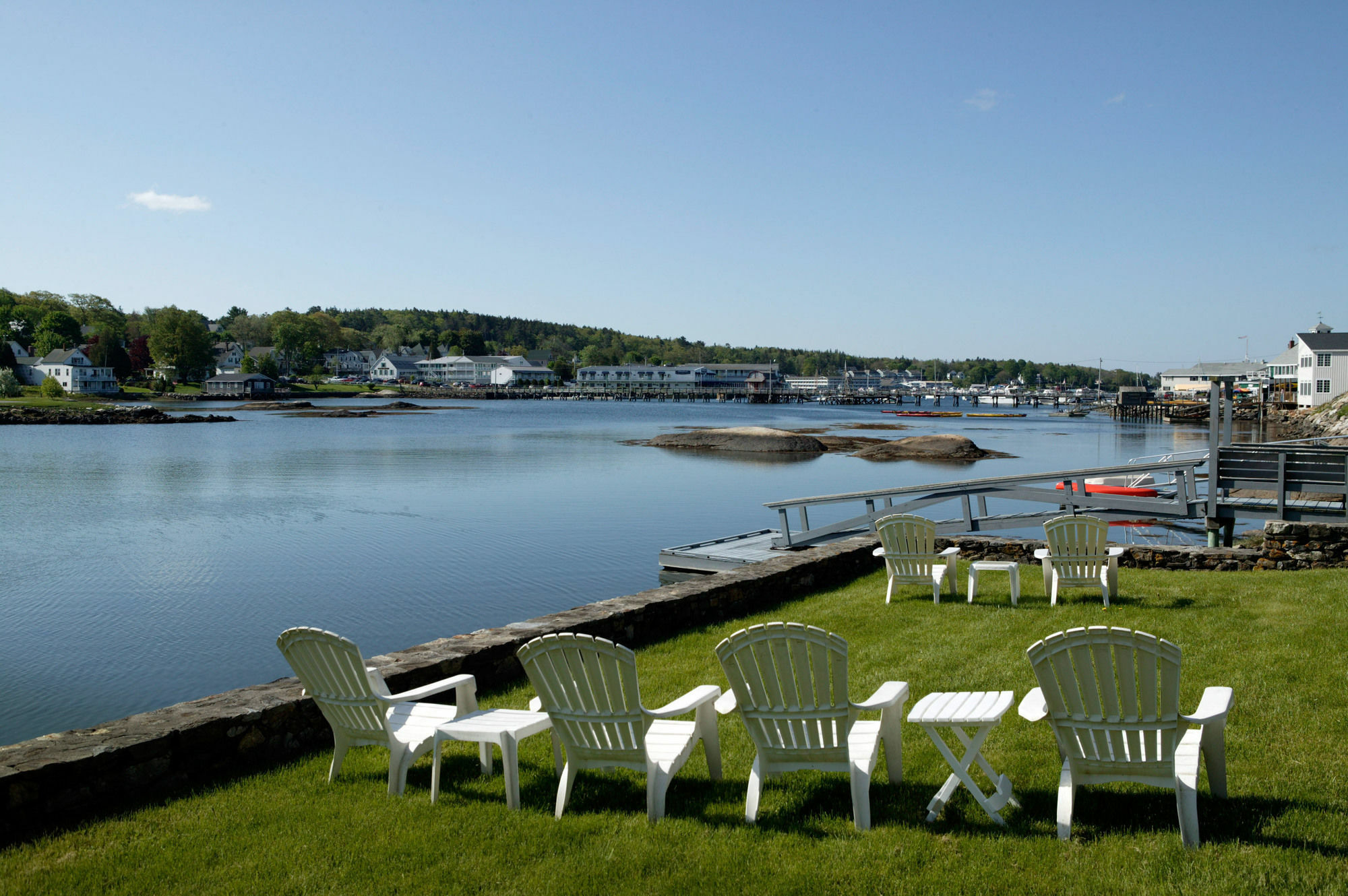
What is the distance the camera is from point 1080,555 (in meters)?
9.56

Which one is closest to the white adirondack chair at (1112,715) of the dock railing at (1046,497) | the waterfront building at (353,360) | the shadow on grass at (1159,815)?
the shadow on grass at (1159,815)

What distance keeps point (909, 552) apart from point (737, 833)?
642 cm

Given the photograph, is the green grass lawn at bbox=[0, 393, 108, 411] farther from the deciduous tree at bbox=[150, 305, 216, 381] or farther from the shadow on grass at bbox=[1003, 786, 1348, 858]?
the shadow on grass at bbox=[1003, 786, 1348, 858]

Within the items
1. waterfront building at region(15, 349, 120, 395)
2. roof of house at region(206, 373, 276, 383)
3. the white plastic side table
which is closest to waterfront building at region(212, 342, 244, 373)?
roof of house at region(206, 373, 276, 383)

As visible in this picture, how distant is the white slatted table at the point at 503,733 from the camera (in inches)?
184

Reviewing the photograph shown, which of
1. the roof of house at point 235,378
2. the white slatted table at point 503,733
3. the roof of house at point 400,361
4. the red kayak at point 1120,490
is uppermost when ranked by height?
the roof of house at point 400,361

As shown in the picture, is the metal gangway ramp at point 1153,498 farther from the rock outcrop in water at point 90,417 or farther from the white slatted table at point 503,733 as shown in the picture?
the rock outcrop in water at point 90,417

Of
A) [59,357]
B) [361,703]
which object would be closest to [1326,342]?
[361,703]

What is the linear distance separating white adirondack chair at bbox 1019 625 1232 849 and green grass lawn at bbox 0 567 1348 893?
26 cm

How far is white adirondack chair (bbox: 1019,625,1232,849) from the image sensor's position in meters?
4.06

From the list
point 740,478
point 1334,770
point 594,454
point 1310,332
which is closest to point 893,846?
point 1334,770

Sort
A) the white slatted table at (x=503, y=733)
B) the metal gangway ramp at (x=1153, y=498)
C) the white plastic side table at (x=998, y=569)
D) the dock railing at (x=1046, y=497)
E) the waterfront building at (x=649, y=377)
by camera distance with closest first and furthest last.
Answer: the white slatted table at (x=503, y=733)
the white plastic side table at (x=998, y=569)
the metal gangway ramp at (x=1153, y=498)
the dock railing at (x=1046, y=497)
the waterfront building at (x=649, y=377)

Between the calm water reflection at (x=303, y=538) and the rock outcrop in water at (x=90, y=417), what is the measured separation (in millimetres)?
21180

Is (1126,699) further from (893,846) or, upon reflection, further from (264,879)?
(264,879)
